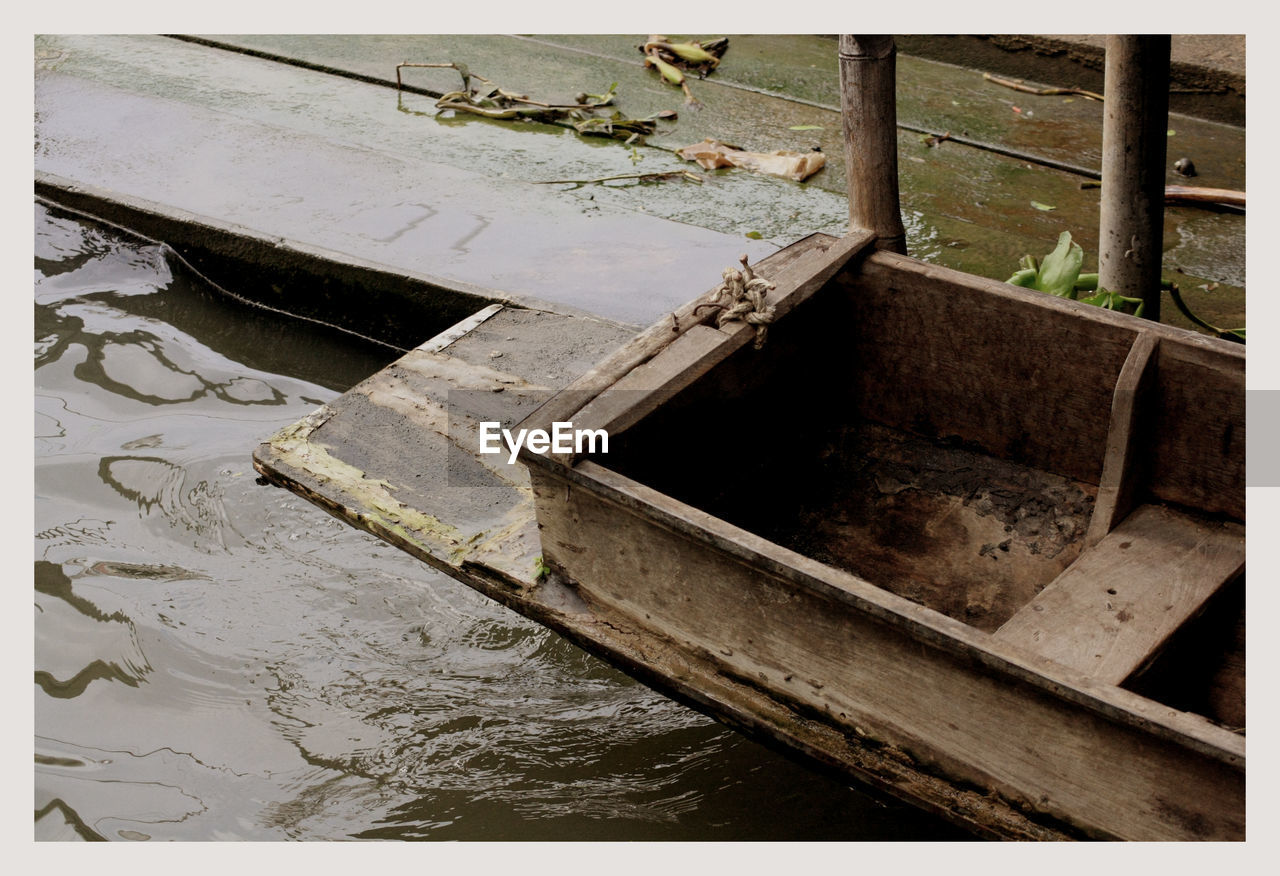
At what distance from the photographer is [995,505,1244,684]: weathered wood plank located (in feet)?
7.76

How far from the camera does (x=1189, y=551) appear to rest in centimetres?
269

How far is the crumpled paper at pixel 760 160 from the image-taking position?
518 centimetres

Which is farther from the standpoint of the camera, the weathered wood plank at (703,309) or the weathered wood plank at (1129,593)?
the weathered wood plank at (703,309)

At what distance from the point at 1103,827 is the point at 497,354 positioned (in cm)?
211

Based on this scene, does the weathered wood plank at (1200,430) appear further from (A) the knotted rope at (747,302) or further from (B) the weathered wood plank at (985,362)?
(A) the knotted rope at (747,302)

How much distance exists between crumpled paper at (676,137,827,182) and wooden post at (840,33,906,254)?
200 centimetres

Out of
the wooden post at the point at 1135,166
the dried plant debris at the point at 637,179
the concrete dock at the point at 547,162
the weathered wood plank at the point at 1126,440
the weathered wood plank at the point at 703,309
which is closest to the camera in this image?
the weathered wood plank at the point at 703,309

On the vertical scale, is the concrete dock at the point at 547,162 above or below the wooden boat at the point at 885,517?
above

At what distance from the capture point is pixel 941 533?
3.06 metres

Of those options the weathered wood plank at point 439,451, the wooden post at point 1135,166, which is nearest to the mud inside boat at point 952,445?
the weathered wood plank at point 439,451

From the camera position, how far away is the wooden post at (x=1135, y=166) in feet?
10.7

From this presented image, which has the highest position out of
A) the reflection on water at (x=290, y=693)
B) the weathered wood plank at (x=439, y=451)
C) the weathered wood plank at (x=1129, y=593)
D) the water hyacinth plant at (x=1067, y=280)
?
the water hyacinth plant at (x=1067, y=280)

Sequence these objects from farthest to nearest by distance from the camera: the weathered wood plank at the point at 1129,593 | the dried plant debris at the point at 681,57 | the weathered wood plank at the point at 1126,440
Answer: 1. the dried plant debris at the point at 681,57
2. the weathered wood plank at the point at 1126,440
3. the weathered wood plank at the point at 1129,593

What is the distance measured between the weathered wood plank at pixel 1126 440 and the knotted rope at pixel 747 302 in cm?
80
